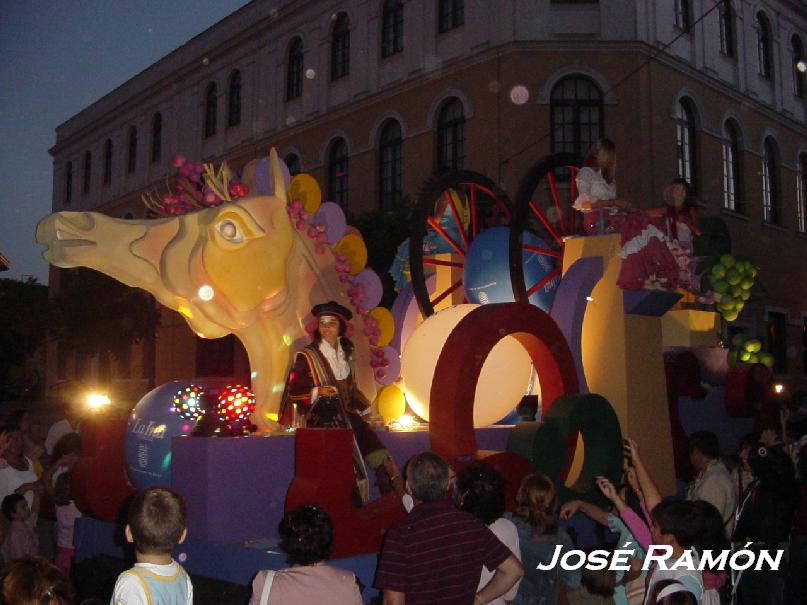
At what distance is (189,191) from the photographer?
6727 millimetres

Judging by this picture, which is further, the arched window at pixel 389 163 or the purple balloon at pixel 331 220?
the arched window at pixel 389 163

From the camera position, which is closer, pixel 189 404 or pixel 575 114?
pixel 189 404

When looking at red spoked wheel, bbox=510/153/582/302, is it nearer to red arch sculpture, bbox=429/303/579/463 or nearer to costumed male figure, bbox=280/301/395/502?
red arch sculpture, bbox=429/303/579/463

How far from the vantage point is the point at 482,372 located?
7.21 m

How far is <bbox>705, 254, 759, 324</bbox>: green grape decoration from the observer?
→ 977 centimetres

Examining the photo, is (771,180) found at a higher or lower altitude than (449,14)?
lower

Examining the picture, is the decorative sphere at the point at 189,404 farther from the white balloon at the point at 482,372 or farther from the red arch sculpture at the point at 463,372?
the white balloon at the point at 482,372

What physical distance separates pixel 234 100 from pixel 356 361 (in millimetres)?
20801

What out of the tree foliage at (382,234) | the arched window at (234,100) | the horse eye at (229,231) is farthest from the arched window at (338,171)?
the horse eye at (229,231)

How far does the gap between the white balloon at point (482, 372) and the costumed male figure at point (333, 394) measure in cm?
94

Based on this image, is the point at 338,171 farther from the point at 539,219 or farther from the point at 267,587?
the point at 267,587

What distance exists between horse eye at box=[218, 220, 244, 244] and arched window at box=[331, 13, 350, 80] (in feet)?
56.0

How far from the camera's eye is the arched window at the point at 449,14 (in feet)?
63.9

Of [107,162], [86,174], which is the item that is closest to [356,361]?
[107,162]
